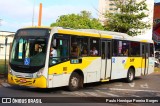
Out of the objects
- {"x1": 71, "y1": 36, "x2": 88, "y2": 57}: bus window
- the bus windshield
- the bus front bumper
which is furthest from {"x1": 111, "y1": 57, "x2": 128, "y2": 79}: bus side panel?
the bus front bumper

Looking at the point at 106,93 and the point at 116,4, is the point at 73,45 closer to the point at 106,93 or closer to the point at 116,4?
the point at 106,93

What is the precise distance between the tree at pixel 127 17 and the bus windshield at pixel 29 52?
67.1 ft

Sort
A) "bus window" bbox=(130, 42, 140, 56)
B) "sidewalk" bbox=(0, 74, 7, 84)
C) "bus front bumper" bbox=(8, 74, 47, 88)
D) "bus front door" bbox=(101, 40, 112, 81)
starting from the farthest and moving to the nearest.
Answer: "bus window" bbox=(130, 42, 140, 56) < "sidewalk" bbox=(0, 74, 7, 84) < "bus front door" bbox=(101, 40, 112, 81) < "bus front bumper" bbox=(8, 74, 47, 88)

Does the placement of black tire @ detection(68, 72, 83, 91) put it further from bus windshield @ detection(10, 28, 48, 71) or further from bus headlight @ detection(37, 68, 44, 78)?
bus windshield @ detection(10, 28, 48, 71)

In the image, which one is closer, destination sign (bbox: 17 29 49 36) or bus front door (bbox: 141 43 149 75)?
destination sign (bbox: 17 29 49 36)

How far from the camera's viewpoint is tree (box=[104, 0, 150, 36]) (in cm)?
3550

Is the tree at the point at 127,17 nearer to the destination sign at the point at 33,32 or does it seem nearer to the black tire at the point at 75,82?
the black tire at the point at 75,82

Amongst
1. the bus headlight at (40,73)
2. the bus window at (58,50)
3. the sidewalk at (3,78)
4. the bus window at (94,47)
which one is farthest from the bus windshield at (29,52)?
the sidewalk at (3,78)

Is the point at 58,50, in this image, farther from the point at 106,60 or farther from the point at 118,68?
the point at 118,68

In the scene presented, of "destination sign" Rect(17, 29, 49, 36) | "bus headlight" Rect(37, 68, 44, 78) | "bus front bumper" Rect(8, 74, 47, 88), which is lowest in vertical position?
"bus front bumper" Rect(8, 74, 47, 88)

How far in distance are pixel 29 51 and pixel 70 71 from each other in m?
2.06

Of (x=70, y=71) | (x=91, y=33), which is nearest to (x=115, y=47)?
(x=91, y=33)

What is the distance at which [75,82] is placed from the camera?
55.4 ft

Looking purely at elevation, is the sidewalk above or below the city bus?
below
